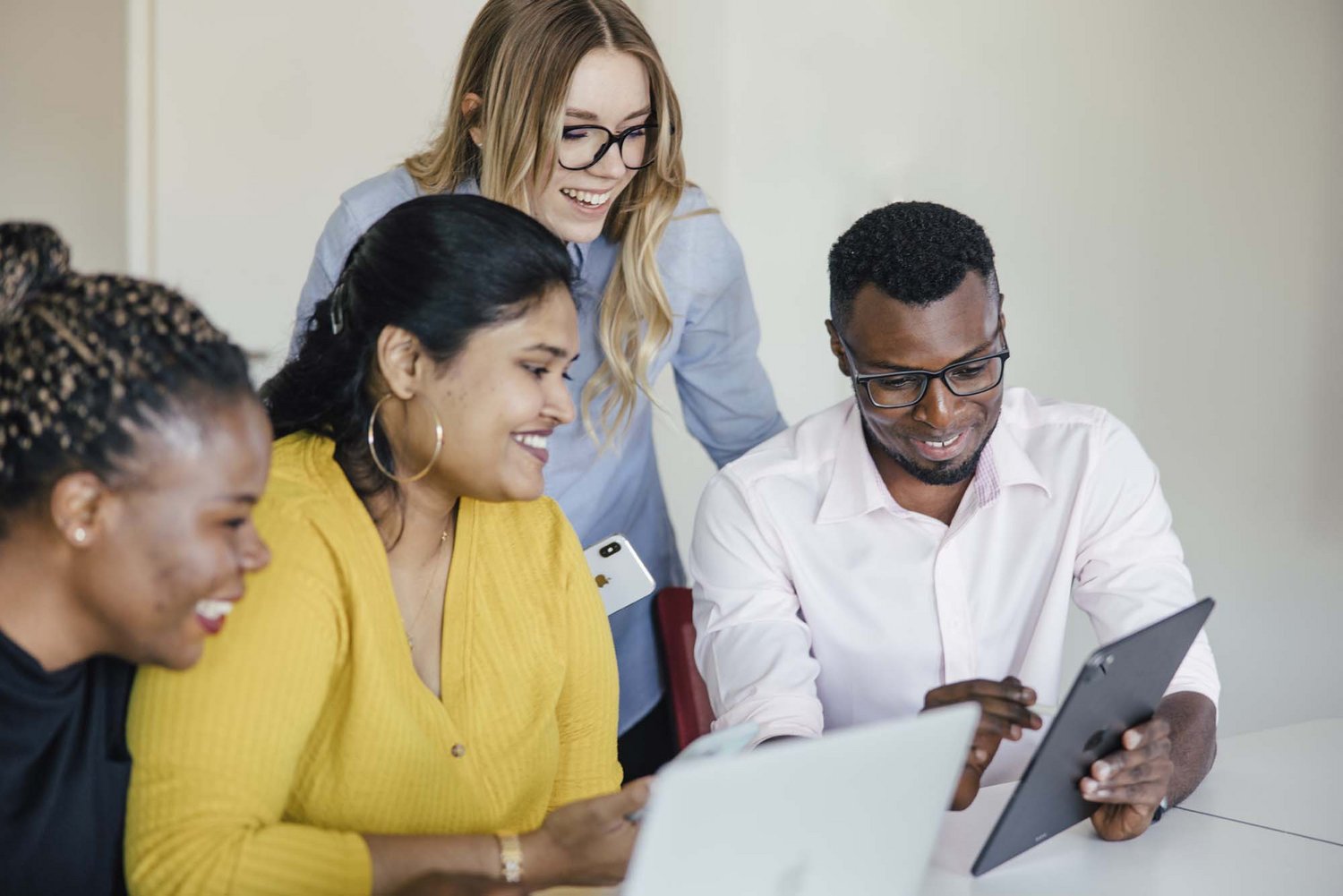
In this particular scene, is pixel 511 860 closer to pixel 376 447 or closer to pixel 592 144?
pixel 376 447

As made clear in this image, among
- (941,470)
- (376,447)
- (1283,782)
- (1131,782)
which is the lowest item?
(1283,782)

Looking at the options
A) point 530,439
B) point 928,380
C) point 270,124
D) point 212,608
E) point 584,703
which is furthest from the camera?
point 270,124

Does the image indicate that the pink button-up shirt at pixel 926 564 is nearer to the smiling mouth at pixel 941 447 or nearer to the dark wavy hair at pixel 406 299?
the smiling mouth at pixel 941 447

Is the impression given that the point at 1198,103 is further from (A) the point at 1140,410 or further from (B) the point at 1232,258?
→ (A) the point at 1140,410

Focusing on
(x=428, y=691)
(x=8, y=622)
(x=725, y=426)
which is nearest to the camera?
(x=8, y=622)

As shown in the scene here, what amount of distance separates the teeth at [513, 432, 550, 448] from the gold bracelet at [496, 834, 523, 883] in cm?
48

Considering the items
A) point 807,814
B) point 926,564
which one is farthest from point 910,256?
point 807,814

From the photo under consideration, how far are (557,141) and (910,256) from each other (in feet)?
1.82

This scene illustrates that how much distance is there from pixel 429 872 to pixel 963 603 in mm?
1027

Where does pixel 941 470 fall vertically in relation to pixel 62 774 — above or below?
above

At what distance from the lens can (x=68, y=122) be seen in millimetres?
3570

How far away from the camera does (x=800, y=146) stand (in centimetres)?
381

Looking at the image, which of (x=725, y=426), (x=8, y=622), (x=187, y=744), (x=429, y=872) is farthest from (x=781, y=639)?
(x=8, y=622)

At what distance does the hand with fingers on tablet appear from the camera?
64.7 inches
